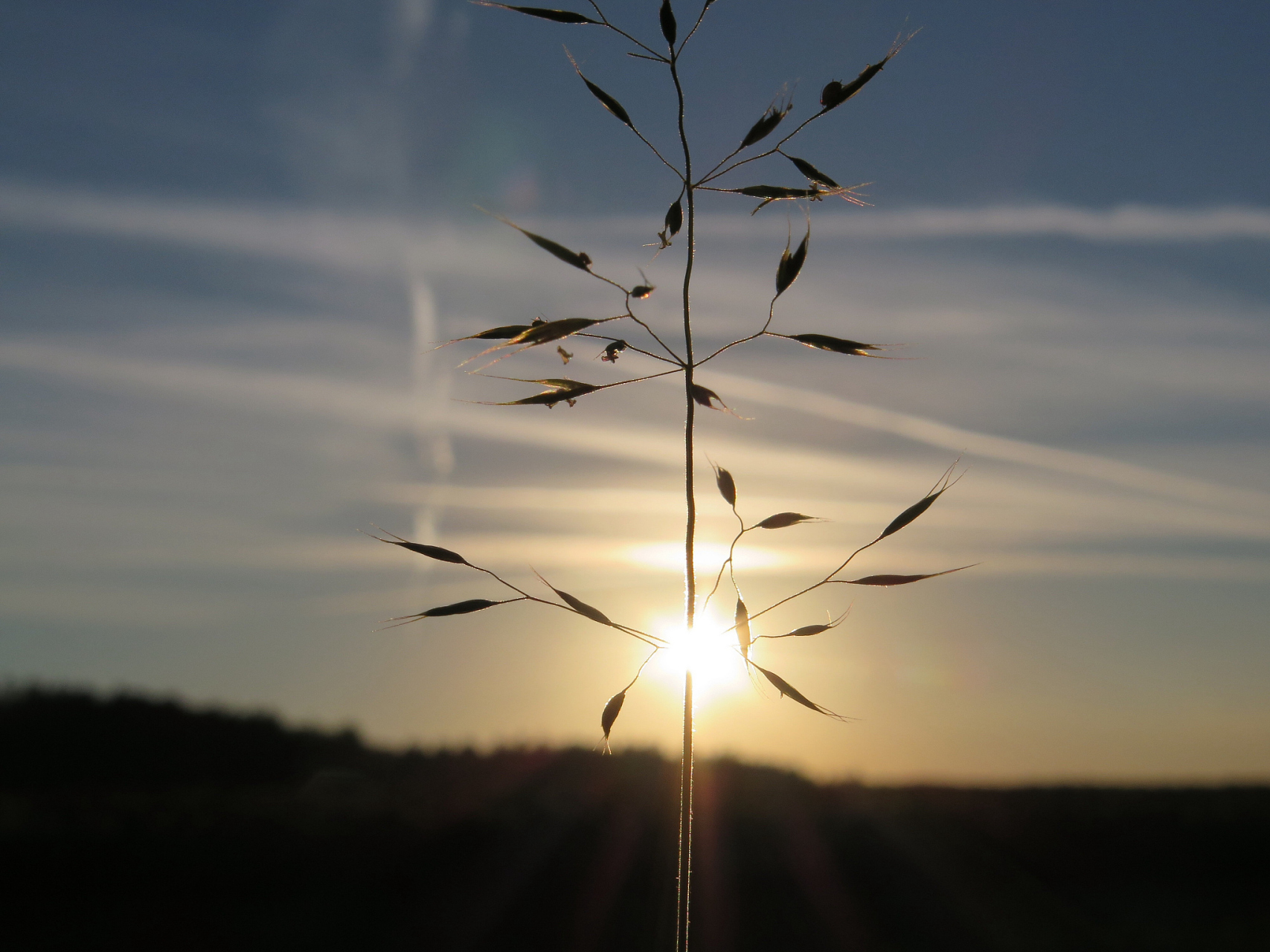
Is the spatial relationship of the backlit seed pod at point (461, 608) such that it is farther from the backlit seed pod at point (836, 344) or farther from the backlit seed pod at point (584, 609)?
the backlit seed pod at point (836, 344)

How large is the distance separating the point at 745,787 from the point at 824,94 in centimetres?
1284

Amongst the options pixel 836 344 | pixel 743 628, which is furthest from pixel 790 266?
pixel 743 628

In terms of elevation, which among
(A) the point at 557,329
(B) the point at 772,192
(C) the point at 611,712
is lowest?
(C) the point at 611,712

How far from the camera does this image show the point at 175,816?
12492 mm

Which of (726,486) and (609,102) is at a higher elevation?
(609,102)

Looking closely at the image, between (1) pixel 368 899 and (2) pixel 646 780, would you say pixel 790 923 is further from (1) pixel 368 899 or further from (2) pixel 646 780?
(1) pixel 368 899

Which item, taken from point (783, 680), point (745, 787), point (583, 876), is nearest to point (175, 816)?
point (583, 876)

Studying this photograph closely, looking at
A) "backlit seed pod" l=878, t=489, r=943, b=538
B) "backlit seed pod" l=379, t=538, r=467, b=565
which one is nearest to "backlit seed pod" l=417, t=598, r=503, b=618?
"backlit seed pod" l=379, t=538, r=467, b=565

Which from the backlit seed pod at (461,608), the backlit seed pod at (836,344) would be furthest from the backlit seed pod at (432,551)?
the backlit seed pod at (836,344)

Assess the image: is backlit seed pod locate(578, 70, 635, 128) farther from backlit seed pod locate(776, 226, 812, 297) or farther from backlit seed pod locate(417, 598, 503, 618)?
backlit seed pod locate(417, 598, 503, 618)

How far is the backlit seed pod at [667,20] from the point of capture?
2.27 metres

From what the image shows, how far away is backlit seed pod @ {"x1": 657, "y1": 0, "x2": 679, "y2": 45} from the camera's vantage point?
2.27 meters

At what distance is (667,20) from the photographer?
2.28 meters

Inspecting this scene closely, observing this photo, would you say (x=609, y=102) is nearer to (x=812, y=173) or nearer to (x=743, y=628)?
(x=812, y=173)
